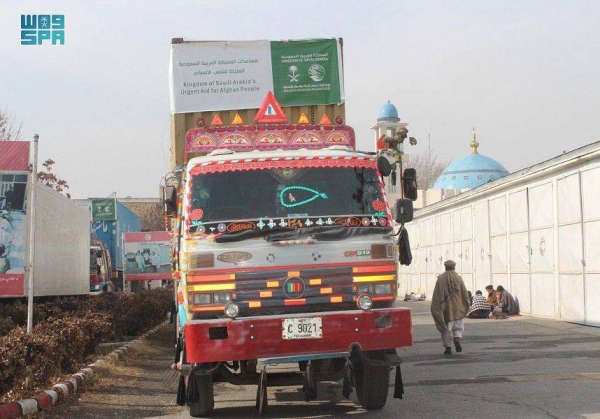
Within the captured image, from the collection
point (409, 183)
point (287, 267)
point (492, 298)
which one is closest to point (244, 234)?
point (287, 267)

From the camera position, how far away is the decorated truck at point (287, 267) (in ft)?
29.2

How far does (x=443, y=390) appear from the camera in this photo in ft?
36.6

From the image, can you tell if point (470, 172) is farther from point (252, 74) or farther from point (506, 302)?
point (252, 74)

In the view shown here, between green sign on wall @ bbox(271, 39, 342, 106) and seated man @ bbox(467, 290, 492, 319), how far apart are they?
1410 cm

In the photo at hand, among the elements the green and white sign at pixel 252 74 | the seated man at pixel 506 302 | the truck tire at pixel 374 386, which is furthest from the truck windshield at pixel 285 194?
the seated man at pixel 506 302

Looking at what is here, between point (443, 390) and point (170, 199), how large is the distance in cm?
396

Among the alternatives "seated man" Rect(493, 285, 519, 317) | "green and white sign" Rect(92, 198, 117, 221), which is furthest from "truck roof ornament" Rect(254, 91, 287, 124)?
"green and white sign" Rect(92, 198, 117, 221)

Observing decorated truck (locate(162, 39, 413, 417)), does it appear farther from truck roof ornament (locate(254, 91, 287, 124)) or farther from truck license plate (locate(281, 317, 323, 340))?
truck roof ornament (locate(254, 91, 287, 124))

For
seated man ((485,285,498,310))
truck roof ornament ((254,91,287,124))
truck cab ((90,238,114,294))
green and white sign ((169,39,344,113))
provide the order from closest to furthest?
truck roof ornament ((254,91,287,124)), green and white sign ((169,39,344,113)), seated man ((485,285,498,310)), truck cab ((90,238,114,294))

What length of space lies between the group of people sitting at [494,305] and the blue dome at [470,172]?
43.4m

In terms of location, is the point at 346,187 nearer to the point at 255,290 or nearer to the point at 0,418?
the point at 255,290

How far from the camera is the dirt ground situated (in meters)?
10.4

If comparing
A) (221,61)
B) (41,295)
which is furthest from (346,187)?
(41,295)

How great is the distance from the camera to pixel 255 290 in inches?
353
